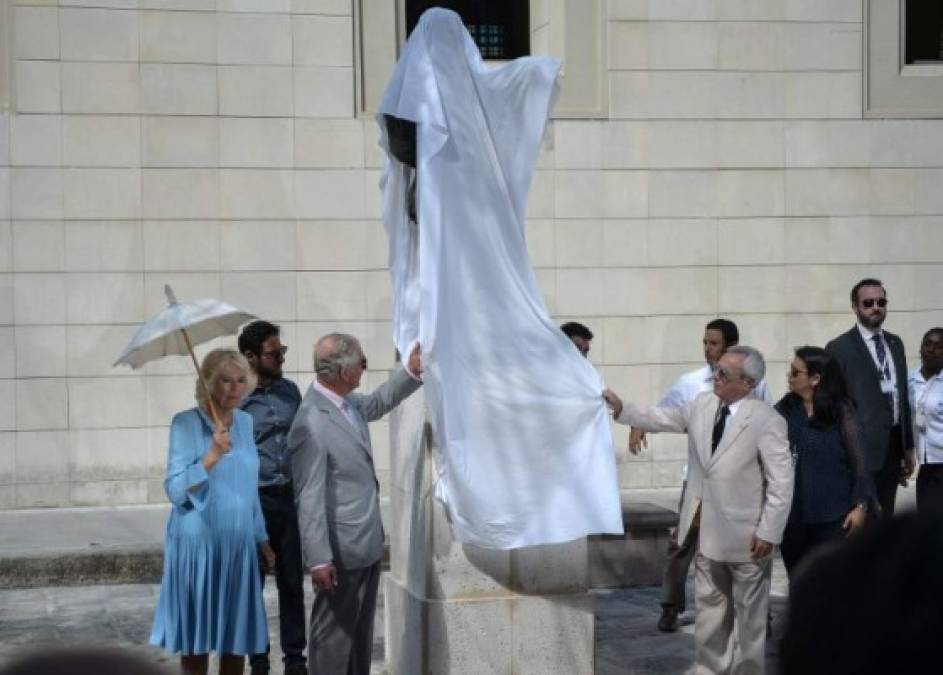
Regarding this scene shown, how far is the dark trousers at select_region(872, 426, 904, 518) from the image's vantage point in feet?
34.7

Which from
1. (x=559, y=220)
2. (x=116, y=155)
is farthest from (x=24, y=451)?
(x=559, y=220)

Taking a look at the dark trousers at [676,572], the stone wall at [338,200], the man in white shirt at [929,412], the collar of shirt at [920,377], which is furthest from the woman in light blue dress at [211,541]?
the stone wall at [338,200]

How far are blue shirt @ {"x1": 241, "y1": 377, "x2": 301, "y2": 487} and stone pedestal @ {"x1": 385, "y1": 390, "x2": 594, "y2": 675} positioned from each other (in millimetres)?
1074

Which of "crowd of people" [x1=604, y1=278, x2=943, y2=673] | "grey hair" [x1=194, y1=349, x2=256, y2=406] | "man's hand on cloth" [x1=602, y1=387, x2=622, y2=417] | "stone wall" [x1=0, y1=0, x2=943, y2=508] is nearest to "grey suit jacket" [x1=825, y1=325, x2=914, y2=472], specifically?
"crowd of people" [x1=604, y1=278, x2=943, y2=673]

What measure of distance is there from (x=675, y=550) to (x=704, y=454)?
138 cm

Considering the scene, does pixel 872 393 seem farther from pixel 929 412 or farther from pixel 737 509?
pixel 737 509

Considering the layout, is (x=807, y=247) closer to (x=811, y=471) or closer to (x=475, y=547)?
(x=811, y=471)

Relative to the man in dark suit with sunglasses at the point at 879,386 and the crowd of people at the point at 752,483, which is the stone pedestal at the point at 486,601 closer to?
the crowd of people at the point at 752,483

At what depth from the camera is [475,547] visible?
7328mm

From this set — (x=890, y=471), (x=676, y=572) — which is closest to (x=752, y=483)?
(x=676, y=572)

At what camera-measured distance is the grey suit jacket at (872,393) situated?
10492mm

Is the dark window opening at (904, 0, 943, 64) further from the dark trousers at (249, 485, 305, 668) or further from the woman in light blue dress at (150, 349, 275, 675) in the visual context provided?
the woman in light blue dress at (150, 349, 275, 675)

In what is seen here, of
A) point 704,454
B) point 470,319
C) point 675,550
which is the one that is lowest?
point 675,550

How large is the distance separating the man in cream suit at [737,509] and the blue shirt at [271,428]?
1.70 metres
